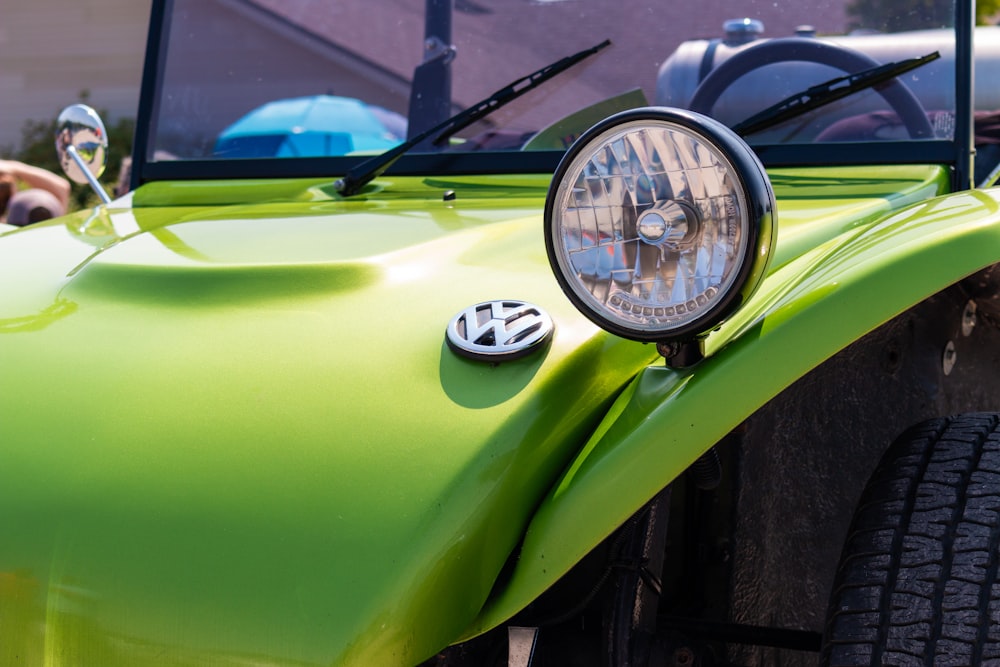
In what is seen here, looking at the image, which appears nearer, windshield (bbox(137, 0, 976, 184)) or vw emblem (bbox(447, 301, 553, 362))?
vw emblem (bbox(447, 301, 553, 362))

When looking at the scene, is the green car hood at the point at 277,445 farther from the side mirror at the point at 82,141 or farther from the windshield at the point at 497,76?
the side mirror at the point at 82,141

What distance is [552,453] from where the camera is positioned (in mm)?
1569

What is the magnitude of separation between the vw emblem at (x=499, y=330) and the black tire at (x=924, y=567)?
1.63 ft

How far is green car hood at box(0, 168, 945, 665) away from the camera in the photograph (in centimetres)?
146

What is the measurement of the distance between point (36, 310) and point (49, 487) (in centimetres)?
47

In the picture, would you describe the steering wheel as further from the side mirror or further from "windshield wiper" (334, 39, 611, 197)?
the side mirror

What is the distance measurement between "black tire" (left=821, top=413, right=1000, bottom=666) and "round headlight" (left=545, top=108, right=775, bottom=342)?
386mm

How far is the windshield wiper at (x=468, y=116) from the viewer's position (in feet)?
8.55

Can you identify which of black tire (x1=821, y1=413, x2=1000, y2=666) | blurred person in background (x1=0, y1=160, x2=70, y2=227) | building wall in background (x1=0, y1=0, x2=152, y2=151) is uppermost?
building wall in background (x1=0, y1=0, x2=152, y2=151)

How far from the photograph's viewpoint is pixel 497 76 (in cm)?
270

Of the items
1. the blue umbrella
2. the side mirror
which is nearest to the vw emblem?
the blue umbrella

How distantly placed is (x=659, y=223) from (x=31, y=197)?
5.42 m

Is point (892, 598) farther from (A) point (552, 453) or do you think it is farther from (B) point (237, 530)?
(B) point (237, 530)

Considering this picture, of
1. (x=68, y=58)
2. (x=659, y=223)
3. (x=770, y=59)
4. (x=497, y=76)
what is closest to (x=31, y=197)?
(x=497, y=76)
